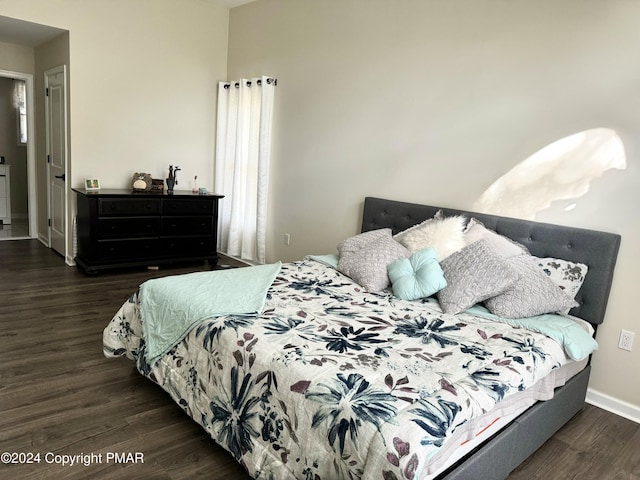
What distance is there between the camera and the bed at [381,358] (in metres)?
1.59

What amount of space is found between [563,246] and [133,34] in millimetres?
4656

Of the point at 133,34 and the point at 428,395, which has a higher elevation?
the point at 133,34

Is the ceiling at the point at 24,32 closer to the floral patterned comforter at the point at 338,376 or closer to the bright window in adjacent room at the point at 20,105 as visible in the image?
the bright window in adjacent room at the point at 20,105

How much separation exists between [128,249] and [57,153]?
58.0 inches

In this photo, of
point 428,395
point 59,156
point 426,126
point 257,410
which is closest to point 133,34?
point 59,156

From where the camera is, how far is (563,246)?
2.88 meters

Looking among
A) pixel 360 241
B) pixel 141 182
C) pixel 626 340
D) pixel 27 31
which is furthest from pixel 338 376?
pixel 27 31

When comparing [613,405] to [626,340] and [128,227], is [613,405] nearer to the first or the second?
[626,340]

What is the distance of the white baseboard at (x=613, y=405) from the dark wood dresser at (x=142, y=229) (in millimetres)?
3892

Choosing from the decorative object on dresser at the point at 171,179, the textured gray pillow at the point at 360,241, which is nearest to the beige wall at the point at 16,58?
the decorative object on dresser at the point at 171,179

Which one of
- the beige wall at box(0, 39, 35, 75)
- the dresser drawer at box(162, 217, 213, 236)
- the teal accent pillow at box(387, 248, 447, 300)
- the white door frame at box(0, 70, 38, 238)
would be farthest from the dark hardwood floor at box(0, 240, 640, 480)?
the beige wall at box(0, 39, 35, 75)

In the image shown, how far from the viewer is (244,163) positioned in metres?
5.44

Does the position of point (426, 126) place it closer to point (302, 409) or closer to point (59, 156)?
point (302, 409)

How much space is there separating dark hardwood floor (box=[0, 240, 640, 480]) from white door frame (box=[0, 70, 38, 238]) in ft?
10.0
